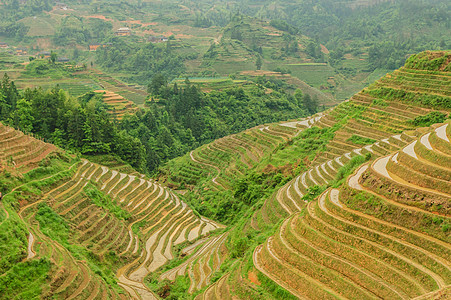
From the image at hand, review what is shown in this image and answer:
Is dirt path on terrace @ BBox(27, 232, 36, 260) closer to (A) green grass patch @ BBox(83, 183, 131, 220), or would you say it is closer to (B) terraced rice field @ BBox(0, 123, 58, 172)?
(B) terraced rice field @ BBox(0, 123, 58, 172)

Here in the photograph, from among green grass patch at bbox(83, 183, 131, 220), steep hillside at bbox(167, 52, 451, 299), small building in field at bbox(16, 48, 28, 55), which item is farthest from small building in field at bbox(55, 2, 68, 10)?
steep hillside at bbox(167, 52, 451, 299)

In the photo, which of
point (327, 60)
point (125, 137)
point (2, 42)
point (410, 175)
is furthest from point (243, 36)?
point (410, 175)

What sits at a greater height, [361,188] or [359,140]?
[361,188]

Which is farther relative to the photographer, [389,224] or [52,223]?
[52,223]

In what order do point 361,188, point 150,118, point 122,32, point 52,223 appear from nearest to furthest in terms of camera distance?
point 361,188 → point 52,223 → point 150,118 → point 122,32

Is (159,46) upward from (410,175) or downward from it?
downward

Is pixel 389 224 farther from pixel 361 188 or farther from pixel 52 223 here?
pixel 52 223

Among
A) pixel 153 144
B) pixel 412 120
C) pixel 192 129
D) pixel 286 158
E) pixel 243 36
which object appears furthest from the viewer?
pixel 243 36

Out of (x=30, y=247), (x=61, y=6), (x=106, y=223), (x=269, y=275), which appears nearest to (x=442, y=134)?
(x=269, y=275)

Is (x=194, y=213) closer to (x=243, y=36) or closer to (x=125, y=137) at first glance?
(x=125, y=137)
